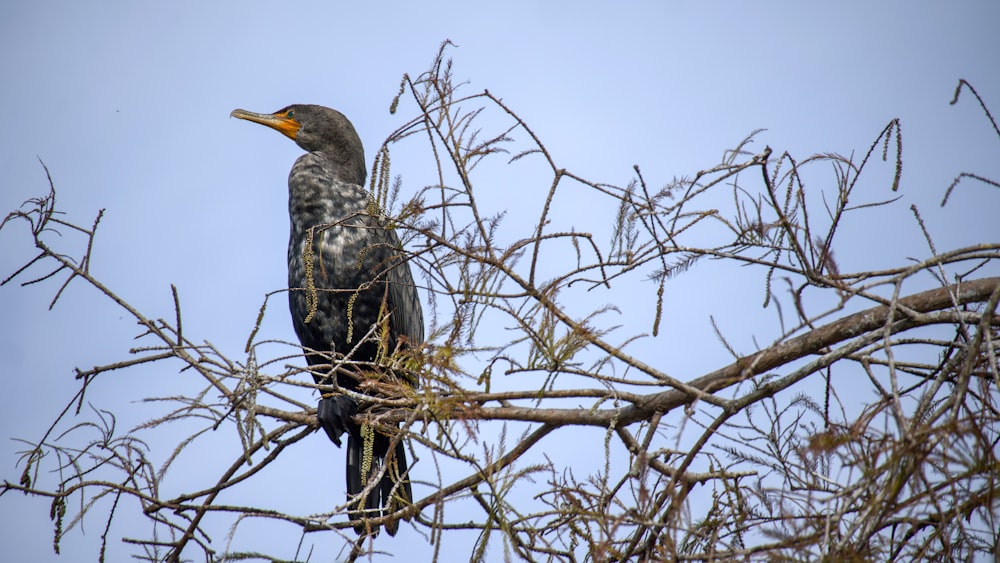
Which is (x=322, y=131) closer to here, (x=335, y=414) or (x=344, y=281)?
(x=344, y=281)

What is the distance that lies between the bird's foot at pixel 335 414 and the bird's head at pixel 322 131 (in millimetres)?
1325

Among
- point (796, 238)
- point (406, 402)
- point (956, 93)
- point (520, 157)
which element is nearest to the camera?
point (956, 93)

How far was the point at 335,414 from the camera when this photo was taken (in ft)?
11.0

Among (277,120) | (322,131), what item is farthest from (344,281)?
(277,120)

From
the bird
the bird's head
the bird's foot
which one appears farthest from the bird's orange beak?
the bird's foot

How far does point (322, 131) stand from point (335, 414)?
5.66 feet

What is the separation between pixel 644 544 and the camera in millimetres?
2170

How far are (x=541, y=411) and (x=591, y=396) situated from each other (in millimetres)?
244

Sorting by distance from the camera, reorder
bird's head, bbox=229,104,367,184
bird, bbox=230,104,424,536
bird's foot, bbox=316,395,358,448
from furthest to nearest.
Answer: bird's head, bbox=229,104,367,184 < bird, bbox=230,104,424,536 < bird's foot, bbox=316,395,358,448

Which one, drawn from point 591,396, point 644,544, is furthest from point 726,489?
point 591,396

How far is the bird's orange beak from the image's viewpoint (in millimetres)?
4609

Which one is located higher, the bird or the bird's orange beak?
the bird's orange beak

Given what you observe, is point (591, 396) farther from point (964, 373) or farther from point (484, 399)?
point (964, 373)

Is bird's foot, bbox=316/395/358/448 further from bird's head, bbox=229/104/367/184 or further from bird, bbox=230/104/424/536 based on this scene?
bird's head, bbox=229/104/367/184
